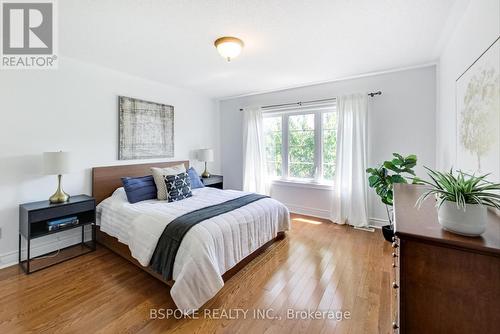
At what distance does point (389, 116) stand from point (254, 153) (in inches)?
93.8

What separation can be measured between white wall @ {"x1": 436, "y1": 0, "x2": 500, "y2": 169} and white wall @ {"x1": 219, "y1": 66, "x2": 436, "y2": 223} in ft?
0.56

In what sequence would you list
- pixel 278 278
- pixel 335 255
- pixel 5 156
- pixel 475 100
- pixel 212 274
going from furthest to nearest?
pixel 335 255, pixel 5 156, pixel 278 278, pixel 212 274, pixel 475 100

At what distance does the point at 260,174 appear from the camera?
448 centimetres

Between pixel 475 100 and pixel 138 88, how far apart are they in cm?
396

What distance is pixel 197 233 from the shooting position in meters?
1.91

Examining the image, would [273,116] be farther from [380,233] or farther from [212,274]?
[212,274]

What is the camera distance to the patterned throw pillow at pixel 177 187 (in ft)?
9.57

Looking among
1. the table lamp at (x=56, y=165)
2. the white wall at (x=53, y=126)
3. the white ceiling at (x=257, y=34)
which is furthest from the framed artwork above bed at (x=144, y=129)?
the table lamp at (x=56, y=165)

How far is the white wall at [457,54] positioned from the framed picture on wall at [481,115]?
0.37 feet

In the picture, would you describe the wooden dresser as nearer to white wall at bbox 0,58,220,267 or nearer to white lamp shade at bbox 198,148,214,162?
white wall at bbox 0,58,220,267

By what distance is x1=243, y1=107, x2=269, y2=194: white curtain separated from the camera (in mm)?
4461

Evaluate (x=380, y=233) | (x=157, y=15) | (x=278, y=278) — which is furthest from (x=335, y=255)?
(x=157, y=15)

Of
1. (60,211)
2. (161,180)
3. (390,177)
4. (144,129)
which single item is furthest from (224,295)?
(144,129)
